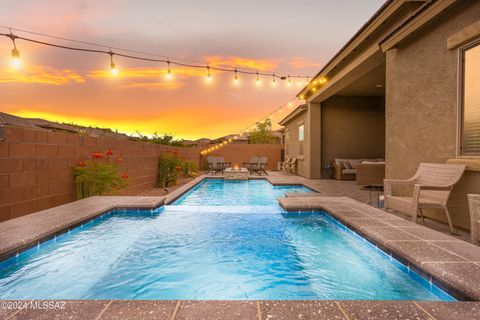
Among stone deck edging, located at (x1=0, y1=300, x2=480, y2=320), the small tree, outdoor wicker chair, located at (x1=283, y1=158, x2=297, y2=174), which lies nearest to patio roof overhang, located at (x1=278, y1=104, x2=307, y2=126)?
outdoor wicker chair, located at (x1=283, y1=158, x2=297, y2=174)

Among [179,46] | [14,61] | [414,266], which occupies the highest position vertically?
[179,46]

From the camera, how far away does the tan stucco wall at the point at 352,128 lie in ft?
35.9

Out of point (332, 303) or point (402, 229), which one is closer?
point (332, 303)

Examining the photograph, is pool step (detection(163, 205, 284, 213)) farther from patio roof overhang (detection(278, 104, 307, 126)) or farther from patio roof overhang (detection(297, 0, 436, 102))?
patio roof overhang (detection(278, 104, 307, 126))

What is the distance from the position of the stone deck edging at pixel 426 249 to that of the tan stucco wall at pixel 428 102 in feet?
3.10

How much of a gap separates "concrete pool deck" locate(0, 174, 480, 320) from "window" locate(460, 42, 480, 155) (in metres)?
1.27

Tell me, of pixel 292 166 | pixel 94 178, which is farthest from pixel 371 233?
pixel 292 166

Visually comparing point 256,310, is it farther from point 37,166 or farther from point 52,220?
point 37,166

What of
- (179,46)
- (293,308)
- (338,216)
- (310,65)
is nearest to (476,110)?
(338,216)

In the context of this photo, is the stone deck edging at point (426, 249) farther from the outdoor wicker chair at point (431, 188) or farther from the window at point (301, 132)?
the window at point (301, 132)

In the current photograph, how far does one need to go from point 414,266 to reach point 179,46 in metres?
10.4

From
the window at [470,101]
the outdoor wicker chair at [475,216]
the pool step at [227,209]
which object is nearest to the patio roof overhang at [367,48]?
the window at [470,101]

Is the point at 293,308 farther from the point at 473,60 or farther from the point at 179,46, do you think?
the point at 179,46

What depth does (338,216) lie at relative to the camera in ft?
13.5
